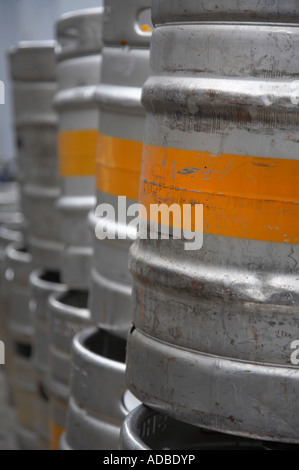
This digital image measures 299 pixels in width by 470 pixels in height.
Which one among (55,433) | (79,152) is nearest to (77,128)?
(79,152)

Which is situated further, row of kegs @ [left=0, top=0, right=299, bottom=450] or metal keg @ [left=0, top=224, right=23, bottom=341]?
metal keg @ [left=0, top=224, right=23, bottom=341]

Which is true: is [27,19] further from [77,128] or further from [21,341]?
[77,128]

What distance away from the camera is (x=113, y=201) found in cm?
202

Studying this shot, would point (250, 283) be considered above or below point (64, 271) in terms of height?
above

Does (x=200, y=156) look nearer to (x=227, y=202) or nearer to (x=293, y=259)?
(x=227, y=202)

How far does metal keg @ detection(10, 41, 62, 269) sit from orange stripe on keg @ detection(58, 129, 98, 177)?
0.69 m

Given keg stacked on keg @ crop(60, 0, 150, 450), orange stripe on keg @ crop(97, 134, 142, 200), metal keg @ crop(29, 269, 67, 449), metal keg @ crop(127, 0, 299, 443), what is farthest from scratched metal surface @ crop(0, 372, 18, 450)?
metal keg @ crop(127, 0, 299, 443)

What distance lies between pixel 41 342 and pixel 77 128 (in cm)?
102

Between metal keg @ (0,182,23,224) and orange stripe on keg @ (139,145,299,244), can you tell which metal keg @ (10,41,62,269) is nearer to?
metal keg @ (0,182,23,224)

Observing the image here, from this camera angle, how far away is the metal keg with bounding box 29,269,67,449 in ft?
10.5

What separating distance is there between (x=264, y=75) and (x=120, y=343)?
127 cm
